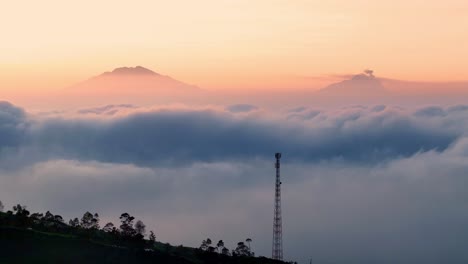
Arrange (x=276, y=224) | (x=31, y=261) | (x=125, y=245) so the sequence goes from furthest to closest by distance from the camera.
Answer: (x=125, y=245) → (x=276, y=224) → (x=31, y=261)

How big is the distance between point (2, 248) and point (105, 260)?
2123 centimetres

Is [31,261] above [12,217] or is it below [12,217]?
below

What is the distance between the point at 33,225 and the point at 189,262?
41.3 metres

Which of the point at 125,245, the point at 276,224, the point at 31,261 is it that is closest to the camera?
the point at 31,261

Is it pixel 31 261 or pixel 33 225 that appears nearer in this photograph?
pixel 31 261

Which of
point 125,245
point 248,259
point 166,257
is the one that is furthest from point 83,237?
point 248,259

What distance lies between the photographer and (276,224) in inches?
7205

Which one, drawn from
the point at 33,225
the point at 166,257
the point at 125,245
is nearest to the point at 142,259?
the point at 166,257

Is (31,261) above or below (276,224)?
below

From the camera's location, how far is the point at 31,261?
170 meters

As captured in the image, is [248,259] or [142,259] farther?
[248,259]

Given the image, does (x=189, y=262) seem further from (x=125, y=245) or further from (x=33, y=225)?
(x=33, y=225)

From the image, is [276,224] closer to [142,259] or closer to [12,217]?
[142,259]

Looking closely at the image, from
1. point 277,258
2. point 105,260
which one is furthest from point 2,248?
point 277,258
